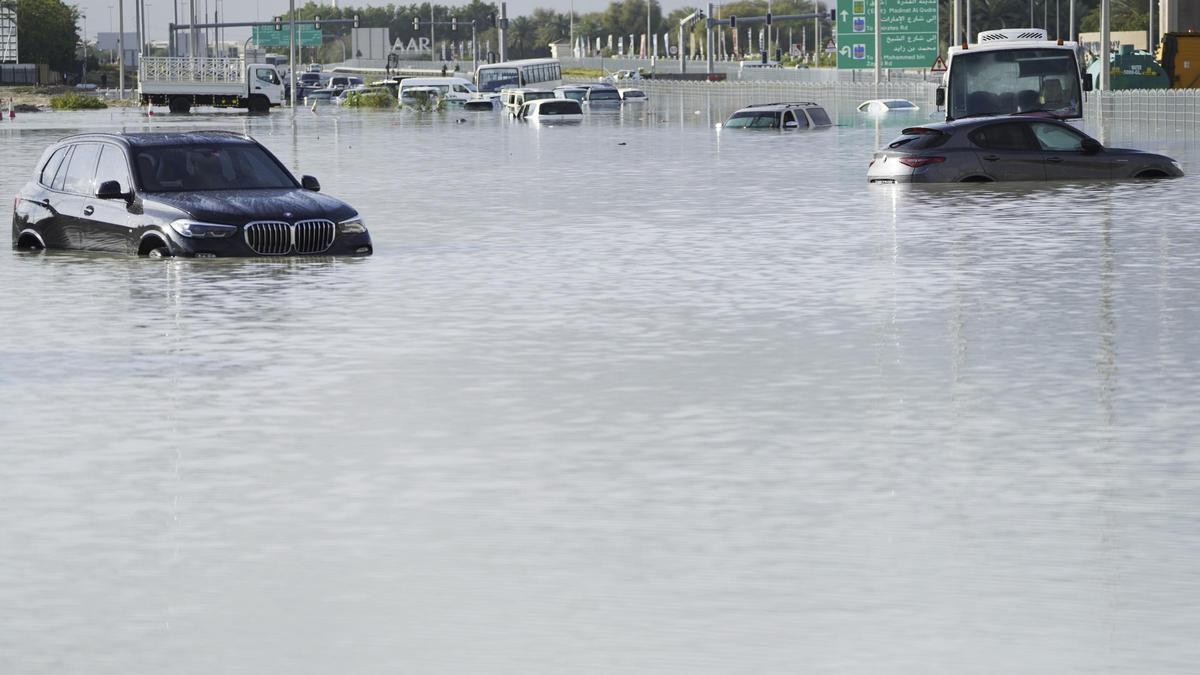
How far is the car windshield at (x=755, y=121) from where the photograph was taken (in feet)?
211

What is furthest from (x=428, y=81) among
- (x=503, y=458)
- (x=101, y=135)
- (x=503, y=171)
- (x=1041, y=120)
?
(x=503, y=458)

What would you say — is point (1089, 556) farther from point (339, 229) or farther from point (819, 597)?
point (339, 229)

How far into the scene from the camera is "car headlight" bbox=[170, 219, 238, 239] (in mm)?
20531

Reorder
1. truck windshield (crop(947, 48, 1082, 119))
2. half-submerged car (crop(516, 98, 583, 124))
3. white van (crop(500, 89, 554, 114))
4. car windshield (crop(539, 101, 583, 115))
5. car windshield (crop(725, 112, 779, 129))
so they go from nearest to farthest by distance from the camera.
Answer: truck windshield (crop(947, 48, 1082, 119)) < car windshield (crop(725, 112, 779, 129)) < half-submerged car (crop(516, 98, 583, 124)) < car windshield (crop(539, 101, 583, 115)) < white van (crop(500, 89, 554, 114))

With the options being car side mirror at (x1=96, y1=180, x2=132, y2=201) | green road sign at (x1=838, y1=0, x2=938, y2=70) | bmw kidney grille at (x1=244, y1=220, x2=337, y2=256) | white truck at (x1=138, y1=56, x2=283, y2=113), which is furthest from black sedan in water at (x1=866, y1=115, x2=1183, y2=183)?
white truck at (x1=138, y1=56, x2=283, y2=113)

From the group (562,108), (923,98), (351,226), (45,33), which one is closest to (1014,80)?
(351,226)

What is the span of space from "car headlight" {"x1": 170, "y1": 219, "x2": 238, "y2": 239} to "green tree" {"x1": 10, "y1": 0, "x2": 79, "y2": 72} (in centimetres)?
14734

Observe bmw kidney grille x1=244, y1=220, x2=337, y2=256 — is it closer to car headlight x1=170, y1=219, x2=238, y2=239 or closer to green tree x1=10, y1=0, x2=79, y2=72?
car headlight x1=170, y1=219, x2=238, y2=239

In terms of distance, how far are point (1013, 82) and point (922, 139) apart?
1190 centimetres

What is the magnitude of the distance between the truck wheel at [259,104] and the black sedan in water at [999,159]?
6576 cm

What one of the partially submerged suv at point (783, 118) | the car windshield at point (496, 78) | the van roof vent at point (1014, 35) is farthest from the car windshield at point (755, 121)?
the car windshield at point (496, 78)

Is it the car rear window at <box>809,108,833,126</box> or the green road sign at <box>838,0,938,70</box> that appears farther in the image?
the green road sign at <box>838,0,938,70</box>

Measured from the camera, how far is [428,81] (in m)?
104

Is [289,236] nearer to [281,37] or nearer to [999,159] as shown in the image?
[999,159]
